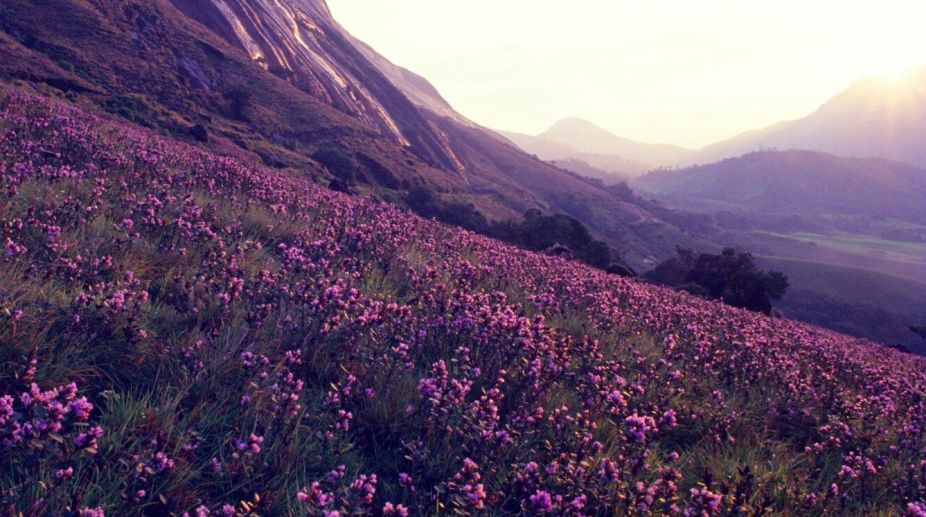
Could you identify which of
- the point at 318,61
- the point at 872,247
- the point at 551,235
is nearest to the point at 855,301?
the point at 551,235

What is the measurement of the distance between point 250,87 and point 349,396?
56.9 metres

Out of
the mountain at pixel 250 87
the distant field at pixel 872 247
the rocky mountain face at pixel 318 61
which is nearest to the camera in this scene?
the mountain at pixel 250 87

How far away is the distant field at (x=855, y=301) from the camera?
6544 centimetres

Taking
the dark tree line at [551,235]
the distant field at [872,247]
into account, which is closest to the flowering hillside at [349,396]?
the dark tree line at [551,235]

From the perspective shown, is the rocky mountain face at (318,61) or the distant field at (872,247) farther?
the distant field at (872,247)

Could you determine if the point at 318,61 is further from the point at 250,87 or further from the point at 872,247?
the point at 872,247

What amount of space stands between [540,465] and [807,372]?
6170 millimetres

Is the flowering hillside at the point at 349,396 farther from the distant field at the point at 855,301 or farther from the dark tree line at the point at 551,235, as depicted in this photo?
the distant field at the point at 855,301

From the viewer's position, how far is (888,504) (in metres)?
4.23

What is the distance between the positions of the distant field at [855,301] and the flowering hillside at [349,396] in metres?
62.9

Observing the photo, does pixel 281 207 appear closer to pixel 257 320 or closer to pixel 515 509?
pixel 257 320

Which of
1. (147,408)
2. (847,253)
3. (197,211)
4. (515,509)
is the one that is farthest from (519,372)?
(847,253)

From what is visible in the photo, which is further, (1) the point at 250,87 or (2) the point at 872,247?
(2) the point at 872,247

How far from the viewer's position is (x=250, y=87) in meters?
54.4
